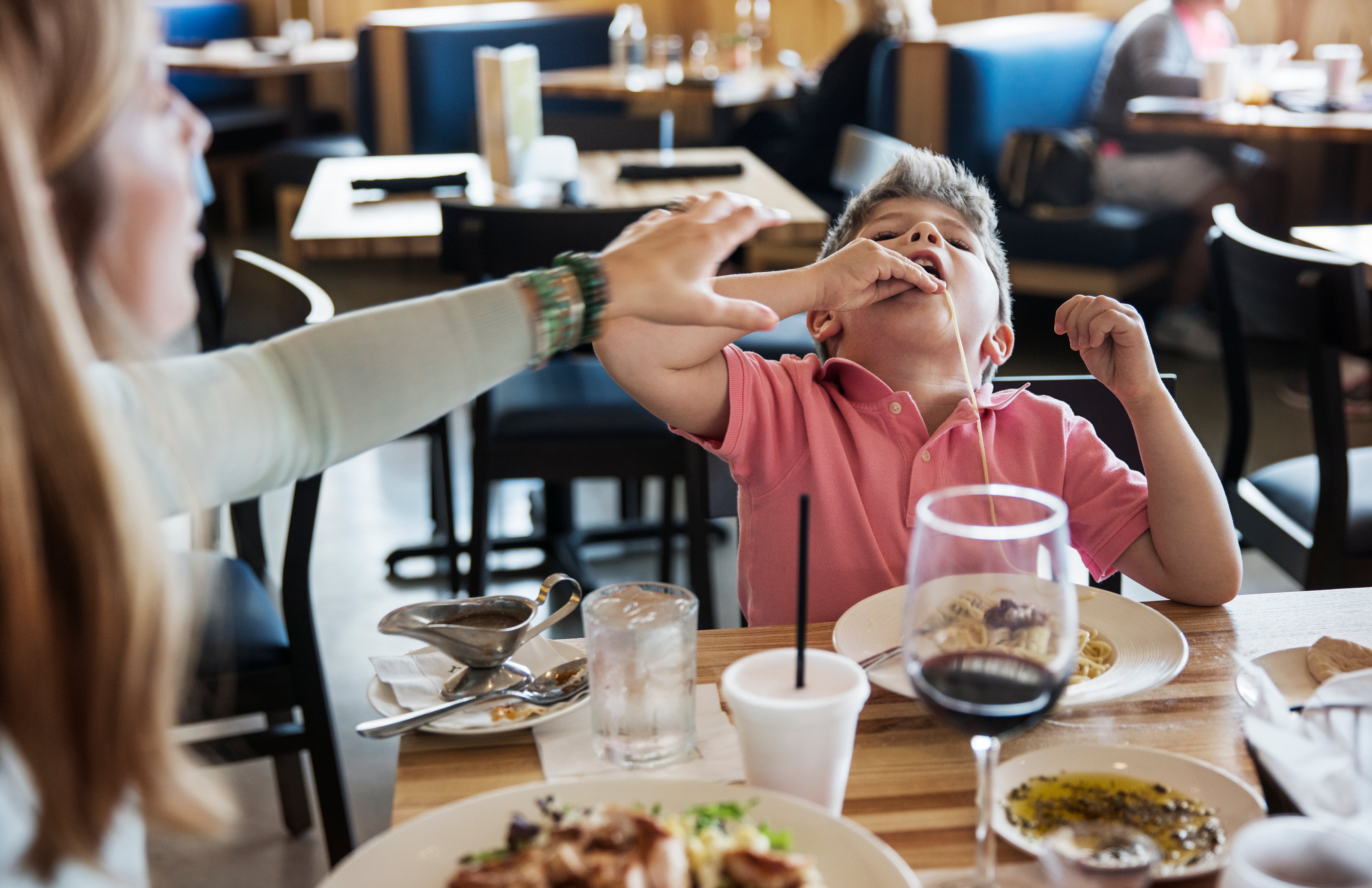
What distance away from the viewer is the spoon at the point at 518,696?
91cm

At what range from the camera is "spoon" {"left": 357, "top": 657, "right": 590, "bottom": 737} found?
908 mm

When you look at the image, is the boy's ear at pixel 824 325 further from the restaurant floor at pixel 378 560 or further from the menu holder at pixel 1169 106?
the menu holder at pixel 1169 106

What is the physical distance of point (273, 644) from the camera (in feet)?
5.58

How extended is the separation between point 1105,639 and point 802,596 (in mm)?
385

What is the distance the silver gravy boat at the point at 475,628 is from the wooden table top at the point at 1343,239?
2247mm

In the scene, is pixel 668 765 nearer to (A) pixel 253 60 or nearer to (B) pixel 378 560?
(B) pixel 378 560

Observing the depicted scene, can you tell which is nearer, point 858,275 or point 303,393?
point 303,393

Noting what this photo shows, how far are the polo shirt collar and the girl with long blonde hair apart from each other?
0.67 metres

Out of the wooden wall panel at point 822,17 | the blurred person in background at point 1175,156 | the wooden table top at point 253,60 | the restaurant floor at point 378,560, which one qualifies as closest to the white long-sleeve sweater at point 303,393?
the restaurant floor at point 378,560

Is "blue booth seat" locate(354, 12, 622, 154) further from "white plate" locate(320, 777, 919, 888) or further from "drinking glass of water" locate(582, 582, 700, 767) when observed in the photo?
"white plate" locate(320, 777, 919, 888)

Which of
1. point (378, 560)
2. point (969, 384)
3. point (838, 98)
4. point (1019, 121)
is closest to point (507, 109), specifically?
point (378, 560)

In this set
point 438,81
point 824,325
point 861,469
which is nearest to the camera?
point 861,469

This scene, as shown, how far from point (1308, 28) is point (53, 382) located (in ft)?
21.7

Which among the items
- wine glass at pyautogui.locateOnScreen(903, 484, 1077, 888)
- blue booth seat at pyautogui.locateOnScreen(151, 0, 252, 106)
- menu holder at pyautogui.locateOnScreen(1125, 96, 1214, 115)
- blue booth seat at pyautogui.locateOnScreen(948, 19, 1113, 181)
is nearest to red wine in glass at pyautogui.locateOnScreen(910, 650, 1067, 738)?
wine glass at pyautogui.locateOnScreen(903, 484, 1077, 888)
